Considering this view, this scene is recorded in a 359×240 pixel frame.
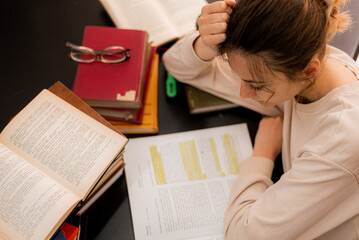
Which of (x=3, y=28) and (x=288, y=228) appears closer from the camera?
(x=288, y=228)

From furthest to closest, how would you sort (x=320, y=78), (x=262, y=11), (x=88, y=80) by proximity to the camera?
(x=88, y=80) → (x=320, y=78) → (x=262, y=11)

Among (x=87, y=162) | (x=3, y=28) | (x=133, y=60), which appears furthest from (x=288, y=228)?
(x=3, y=28)

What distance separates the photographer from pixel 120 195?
2.86ft

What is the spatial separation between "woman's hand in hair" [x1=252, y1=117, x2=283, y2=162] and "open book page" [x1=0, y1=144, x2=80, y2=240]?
52cm

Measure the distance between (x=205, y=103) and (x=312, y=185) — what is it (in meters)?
0.41

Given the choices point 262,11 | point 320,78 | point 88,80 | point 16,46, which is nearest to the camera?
point 262,11

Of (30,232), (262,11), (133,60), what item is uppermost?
(262,11)

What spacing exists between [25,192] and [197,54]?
594 mm

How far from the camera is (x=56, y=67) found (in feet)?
3.33

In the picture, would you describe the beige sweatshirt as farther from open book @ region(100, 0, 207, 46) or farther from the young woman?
open book @ region(100, 0, 207, 46)

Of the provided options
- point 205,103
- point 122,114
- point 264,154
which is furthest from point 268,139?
point 122,114

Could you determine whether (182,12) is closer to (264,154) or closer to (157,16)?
Answer: (157,16)

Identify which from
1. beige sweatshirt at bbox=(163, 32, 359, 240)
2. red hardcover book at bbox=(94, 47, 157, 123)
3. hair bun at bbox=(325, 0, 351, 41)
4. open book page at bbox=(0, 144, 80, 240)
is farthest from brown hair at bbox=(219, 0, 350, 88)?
open book page at bbox=(0, 144, 80, 240)

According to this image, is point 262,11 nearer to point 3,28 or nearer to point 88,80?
point 88,80
